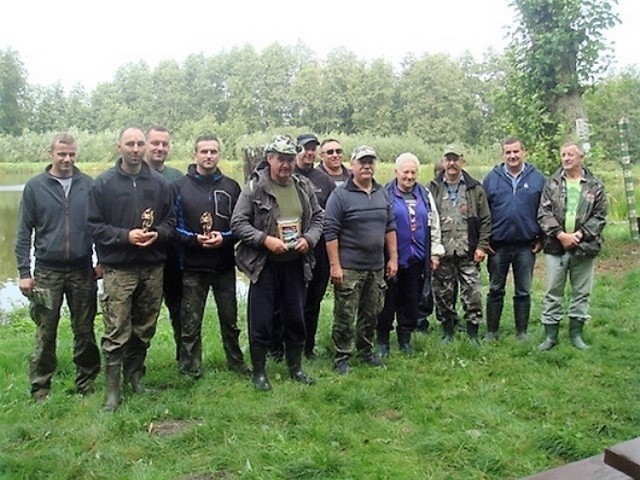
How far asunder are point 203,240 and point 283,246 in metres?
0.58

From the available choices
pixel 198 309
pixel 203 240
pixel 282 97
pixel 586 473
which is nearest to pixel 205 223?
pixel 203 240

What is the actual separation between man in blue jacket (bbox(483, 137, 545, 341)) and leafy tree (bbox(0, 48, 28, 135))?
5148 centimetres

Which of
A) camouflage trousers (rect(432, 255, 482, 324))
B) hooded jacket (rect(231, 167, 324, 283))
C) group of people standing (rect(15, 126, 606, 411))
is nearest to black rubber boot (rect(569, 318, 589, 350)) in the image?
group of people standing (rect(15, 126, 606, 411))

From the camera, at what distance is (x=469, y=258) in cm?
568

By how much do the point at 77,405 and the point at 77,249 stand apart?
106cm

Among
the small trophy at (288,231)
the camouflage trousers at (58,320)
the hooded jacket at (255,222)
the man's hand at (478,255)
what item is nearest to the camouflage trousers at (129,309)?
the camouflage trousers at (58,320)

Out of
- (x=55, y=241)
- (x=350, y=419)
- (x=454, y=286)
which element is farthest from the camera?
(x=454, y=286)

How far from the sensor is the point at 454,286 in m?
5.76

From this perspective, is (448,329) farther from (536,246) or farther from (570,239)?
(570,239)

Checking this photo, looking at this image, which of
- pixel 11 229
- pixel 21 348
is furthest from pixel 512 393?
pixel 11 229

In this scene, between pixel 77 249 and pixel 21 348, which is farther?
pixel 21 348

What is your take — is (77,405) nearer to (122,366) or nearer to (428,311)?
(122,366)

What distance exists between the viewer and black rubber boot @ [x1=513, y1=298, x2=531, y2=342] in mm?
5797

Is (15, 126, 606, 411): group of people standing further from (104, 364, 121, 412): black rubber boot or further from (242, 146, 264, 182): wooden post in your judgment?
(242, 146, 264, 182): wooden post
